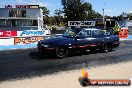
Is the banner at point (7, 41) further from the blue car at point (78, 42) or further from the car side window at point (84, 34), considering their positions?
the car side window at point (84, 34)

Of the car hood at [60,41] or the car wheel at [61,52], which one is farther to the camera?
the car wheel at [61,52]

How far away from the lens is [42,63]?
1341 cm

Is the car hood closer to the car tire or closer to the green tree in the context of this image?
the car tire

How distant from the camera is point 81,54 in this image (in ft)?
54.7

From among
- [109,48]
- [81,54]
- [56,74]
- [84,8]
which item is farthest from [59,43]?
[84,8]

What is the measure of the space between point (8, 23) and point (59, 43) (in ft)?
125

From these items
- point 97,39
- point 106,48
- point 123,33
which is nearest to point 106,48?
point 106,48

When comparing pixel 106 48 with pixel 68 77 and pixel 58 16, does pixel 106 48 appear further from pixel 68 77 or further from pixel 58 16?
pixel 58 16

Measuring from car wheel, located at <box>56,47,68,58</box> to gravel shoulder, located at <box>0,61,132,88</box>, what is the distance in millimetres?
2845

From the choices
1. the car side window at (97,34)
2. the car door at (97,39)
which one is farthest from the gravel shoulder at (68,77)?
the car side window at (97,34)

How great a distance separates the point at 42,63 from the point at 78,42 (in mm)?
3077

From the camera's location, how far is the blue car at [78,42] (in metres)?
14.5

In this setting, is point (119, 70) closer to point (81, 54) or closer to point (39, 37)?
point (81, 54)

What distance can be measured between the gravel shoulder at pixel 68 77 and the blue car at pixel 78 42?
286 cm
